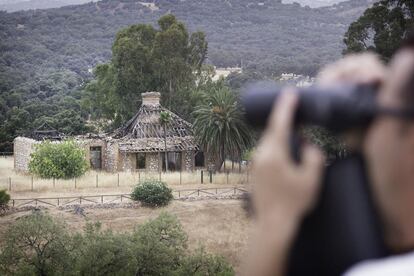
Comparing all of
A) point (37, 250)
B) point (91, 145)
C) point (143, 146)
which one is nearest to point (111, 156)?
point (91, 145)

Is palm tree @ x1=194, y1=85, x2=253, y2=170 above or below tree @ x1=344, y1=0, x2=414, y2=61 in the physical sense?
below

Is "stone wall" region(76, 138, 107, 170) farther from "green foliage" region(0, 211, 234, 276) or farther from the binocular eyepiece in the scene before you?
the binocular eyepiece

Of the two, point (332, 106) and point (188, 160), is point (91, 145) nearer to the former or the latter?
point (188, 160)

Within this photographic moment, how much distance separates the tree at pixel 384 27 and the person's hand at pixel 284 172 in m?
25.1

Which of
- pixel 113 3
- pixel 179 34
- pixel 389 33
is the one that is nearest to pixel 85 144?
pixel 179 34

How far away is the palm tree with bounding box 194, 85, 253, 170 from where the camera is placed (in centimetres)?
3095

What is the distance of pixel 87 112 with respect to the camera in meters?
53.4

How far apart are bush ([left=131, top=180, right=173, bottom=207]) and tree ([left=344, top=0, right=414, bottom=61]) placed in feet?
29.7

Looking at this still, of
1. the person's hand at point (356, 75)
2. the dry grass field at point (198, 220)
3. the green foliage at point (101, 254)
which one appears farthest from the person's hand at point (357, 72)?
the dry grass field at point (198, 220)

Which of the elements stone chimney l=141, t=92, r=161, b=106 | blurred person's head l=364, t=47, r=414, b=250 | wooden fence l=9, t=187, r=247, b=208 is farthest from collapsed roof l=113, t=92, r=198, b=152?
blurred person's head l=364, t=47, r=414, b=250

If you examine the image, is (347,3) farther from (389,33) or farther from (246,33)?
(389,33)

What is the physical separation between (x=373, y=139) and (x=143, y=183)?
26054 millimetres

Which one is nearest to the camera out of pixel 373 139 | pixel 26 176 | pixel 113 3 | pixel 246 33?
pixel 373 139

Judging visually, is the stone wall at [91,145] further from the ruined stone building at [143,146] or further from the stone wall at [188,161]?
the stone wall at [188,161]
